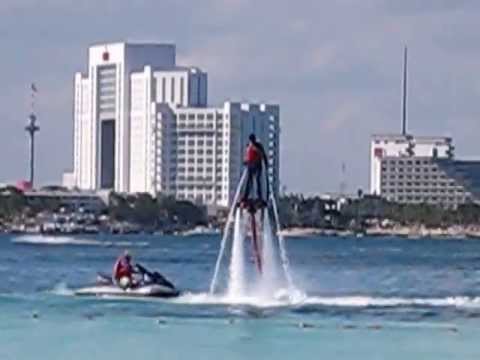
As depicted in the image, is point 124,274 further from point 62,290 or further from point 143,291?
point 62,290

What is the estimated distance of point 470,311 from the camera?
69.3 m

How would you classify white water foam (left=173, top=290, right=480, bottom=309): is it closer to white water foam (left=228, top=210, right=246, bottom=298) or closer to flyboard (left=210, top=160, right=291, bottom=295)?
white water foam (left=228, top=210, right=246, bottom=298)

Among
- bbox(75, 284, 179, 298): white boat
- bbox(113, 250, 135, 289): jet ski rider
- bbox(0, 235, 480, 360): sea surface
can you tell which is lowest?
bbox(0, 235, 480, 360): sea surface

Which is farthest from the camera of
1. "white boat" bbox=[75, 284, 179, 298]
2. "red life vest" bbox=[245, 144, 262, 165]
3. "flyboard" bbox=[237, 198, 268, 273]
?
"white boat" bbox=[75, 284, 179, 298]

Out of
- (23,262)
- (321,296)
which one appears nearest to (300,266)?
(23,262)

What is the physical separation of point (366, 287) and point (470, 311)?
26.4m

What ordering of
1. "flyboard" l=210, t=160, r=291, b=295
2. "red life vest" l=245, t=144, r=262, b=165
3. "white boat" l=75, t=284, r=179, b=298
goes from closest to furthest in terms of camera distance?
1. "red life vest" l=245, t=144, r=262, b=165
2. "flyboard" l=210, t=160, r=291, b=295
3. "white boat" l=75, t=284, r=179, b=298

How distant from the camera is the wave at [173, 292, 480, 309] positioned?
230 ft

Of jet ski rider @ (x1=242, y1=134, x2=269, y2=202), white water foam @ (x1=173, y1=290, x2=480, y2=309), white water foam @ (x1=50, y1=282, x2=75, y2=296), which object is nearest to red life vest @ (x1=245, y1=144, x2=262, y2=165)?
jet ski rider @ (x1=242, y1=134, x2=269, y2=202)

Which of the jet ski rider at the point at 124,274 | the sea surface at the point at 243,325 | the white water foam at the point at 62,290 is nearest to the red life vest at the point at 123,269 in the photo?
the jet ski rider at the point at 124,274

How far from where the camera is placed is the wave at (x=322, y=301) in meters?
70.2

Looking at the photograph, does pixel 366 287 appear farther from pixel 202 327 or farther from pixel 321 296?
pixel 202 327

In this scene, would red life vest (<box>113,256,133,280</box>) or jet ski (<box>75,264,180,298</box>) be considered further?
red life vest (<box>113,256,133,280</box>)

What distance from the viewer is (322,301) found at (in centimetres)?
7375
